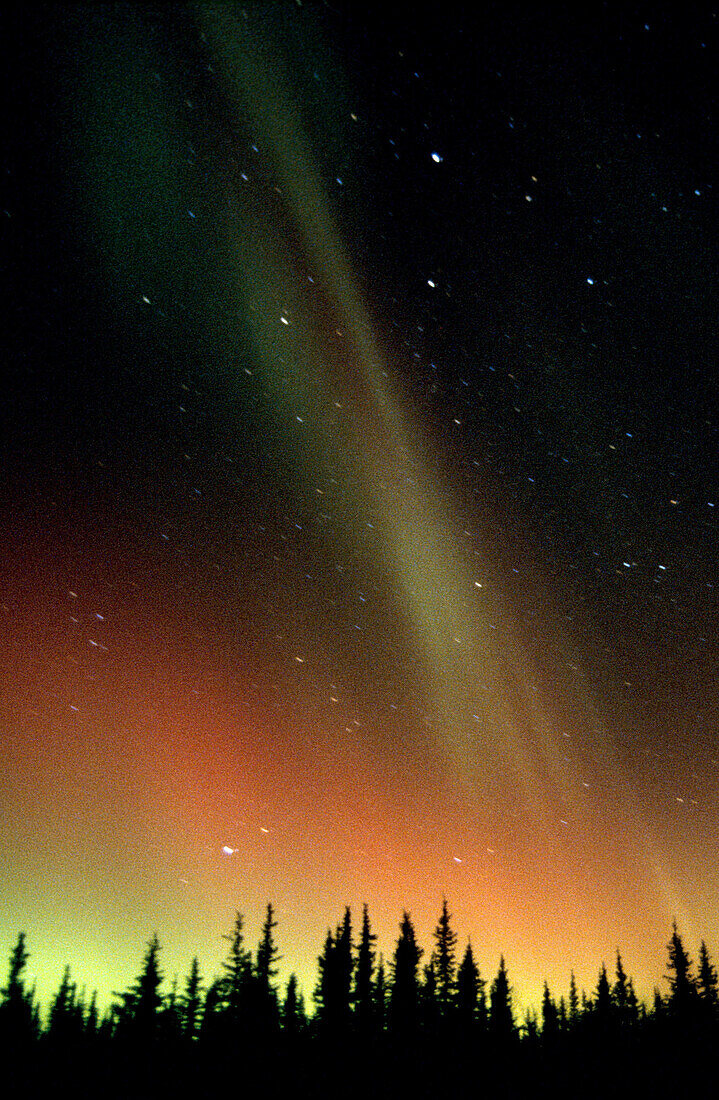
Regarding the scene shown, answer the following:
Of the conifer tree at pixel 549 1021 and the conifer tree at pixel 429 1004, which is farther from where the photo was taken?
the conifer tree at pixel 549 1021

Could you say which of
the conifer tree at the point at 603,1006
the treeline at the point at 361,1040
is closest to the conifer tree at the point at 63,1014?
the treeline at the point at 361,1040

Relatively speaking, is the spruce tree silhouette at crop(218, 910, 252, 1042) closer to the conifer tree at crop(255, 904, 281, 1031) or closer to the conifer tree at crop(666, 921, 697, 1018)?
the conifer tree at crop(255, 904, 281, 1031)

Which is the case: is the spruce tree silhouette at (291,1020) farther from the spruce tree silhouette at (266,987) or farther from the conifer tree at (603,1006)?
the conifer tree at (603,1006)

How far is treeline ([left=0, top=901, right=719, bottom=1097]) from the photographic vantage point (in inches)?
1439

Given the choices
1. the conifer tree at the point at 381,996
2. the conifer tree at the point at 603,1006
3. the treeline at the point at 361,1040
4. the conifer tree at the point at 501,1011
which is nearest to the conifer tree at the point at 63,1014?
the treeline at the point at 361,1040

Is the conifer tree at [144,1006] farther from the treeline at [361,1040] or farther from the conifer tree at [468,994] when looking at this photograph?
the conifer tree at [468,994]

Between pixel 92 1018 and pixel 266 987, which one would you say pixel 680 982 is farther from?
pixel 92 1018

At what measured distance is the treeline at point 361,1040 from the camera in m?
36.6

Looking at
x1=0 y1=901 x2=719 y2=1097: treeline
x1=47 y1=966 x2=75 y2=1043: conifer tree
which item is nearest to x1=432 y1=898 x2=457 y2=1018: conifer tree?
x1=0 y1=901 x2=719 y2=1097: treeline

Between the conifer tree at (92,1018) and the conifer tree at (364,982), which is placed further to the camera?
the conifer tree at (92,1018)

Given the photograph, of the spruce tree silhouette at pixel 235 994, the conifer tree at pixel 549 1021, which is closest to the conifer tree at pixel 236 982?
the spruce tree silhouette at pixel 235 994

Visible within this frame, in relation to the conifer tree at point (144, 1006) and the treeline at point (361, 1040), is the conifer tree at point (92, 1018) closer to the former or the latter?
the treeline at point (361, 1040)

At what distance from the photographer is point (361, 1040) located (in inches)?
1630

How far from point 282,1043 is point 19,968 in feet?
85.7
